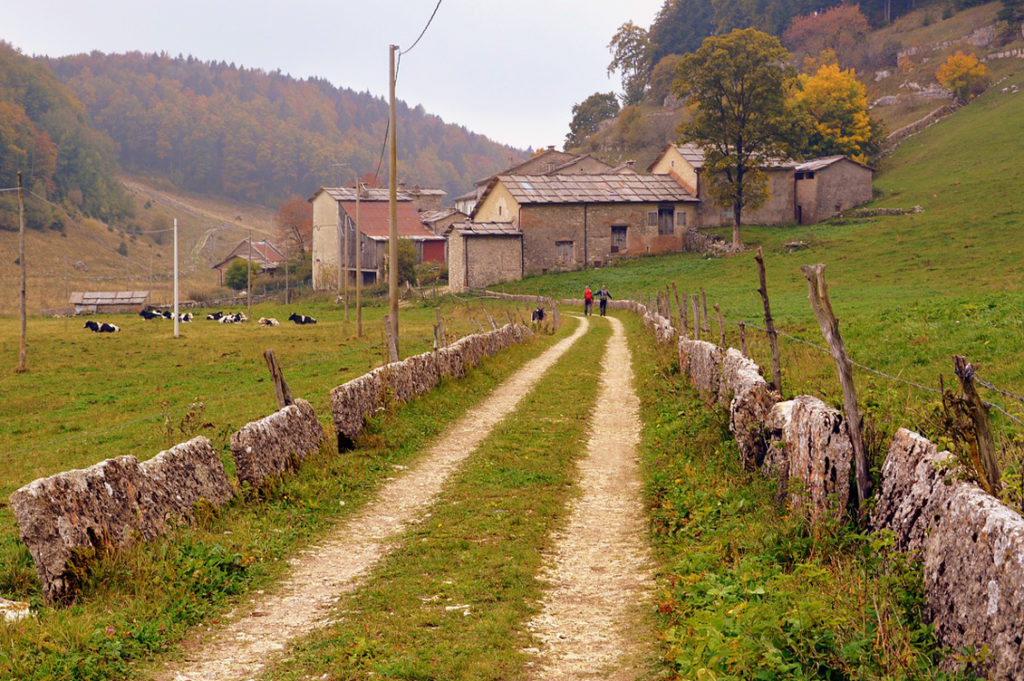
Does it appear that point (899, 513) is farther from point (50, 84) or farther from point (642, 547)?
point (50, 84)

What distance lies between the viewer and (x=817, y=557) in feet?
24.1

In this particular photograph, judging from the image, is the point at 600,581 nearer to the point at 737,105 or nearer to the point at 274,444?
the point at 274,444

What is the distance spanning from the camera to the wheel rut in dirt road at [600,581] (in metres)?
6.66

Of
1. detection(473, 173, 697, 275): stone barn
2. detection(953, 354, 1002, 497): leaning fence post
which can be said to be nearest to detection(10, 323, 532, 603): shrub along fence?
detection(953, 354, 1002, 497): leaning fence post

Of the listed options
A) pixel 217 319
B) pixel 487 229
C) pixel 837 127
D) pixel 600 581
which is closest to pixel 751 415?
pixel 600 581

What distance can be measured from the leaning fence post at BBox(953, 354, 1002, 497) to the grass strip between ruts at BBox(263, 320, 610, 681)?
3.44 metres

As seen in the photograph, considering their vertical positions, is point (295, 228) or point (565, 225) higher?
point (295, 228)

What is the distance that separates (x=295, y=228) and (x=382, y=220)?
3143 cm

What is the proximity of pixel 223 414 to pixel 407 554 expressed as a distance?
11798 mm

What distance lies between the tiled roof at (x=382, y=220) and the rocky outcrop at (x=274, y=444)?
209ft

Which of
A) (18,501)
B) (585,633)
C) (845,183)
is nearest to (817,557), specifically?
(585,633)

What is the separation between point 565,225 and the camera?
69250 mm

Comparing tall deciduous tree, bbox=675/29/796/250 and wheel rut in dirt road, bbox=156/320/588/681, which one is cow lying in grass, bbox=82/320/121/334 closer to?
wheel rut in dirt road, bbox=156/320/588/681

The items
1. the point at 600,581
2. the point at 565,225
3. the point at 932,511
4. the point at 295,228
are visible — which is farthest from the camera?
the point at 295,228
